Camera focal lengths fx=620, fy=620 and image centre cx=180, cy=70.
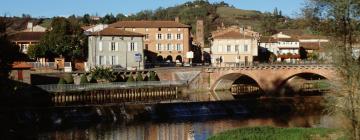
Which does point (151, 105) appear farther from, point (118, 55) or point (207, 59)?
point (207, 59)

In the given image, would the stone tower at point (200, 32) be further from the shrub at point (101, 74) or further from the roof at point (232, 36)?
the shrub at point (101, 74)

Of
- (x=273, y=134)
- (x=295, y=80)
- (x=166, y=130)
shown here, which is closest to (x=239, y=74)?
(x=295, y=80)

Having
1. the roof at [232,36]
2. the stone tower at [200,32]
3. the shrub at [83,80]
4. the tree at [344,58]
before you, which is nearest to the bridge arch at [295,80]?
the roof at [232,36]

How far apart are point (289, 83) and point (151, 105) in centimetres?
3164

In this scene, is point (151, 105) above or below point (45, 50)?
below

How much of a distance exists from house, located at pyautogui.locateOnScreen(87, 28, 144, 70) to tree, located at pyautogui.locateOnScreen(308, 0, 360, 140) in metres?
66.7

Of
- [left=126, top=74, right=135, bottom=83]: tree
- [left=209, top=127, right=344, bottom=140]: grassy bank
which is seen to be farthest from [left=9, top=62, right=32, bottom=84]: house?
[left=209, top=127, right=344, bottom=140]: grassy bank

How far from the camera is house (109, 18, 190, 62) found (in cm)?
12244

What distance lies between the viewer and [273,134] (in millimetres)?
40062

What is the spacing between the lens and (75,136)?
47.0 meters

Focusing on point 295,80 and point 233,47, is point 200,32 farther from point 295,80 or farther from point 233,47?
point 295,80

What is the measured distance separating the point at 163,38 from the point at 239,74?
3784 centimetres

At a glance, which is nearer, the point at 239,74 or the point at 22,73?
the point at 22,73

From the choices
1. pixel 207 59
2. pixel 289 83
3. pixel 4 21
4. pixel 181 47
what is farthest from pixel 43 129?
pixel 207 59
